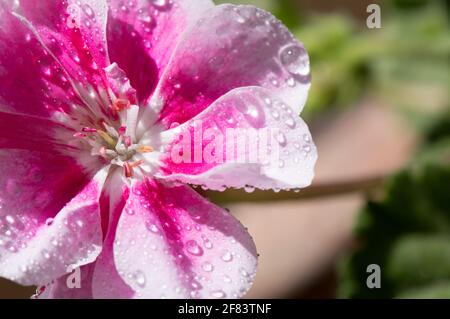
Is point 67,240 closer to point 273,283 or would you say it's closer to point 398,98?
point 273,283

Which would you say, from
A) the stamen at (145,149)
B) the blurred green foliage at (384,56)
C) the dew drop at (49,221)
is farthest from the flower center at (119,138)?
the blurred green foliage at (384,56)

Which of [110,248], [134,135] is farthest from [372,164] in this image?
[110,248]

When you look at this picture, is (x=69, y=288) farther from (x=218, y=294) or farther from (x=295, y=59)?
(x=295, y=59)
